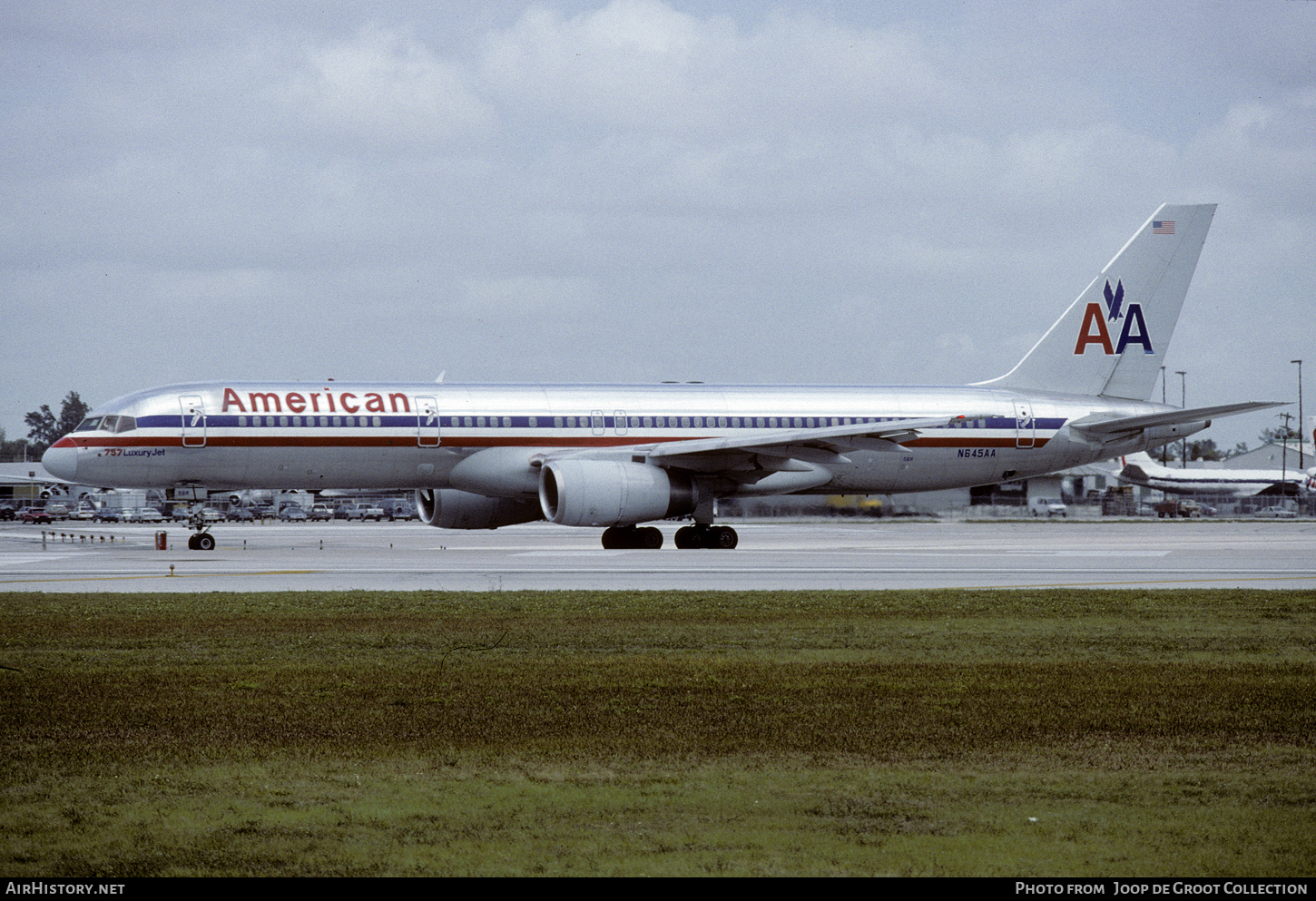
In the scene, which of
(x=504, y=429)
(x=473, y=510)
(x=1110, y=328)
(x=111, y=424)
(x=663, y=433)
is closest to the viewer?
(x=111, y=424)

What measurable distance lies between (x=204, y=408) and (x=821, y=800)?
96.4 feet

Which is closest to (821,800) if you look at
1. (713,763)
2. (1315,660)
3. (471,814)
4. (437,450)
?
(713,763)

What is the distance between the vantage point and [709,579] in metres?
24.4

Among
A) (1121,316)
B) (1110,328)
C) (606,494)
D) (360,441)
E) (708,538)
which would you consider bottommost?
(708,538)

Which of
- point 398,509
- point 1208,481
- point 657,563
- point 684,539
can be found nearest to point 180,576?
point 657,563

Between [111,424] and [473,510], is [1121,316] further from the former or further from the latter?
[111,424]

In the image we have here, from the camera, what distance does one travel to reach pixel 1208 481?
113 metres

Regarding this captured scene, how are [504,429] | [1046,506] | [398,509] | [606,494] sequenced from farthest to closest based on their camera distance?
[398,509]
[1046,506]
[504,429]
[606,494]

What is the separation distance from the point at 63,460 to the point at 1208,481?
322 feet

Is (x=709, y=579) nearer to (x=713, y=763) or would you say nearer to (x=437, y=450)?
(x=437, y=450)

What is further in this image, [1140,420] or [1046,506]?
[1046,506]

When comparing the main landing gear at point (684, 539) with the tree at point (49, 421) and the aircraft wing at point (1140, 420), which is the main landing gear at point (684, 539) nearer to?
the aircraft wing at point (1140, 420)

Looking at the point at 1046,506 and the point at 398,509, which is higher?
the point at 398,509

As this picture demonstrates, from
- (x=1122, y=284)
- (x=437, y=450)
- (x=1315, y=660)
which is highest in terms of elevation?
(x=1122, y=284)
